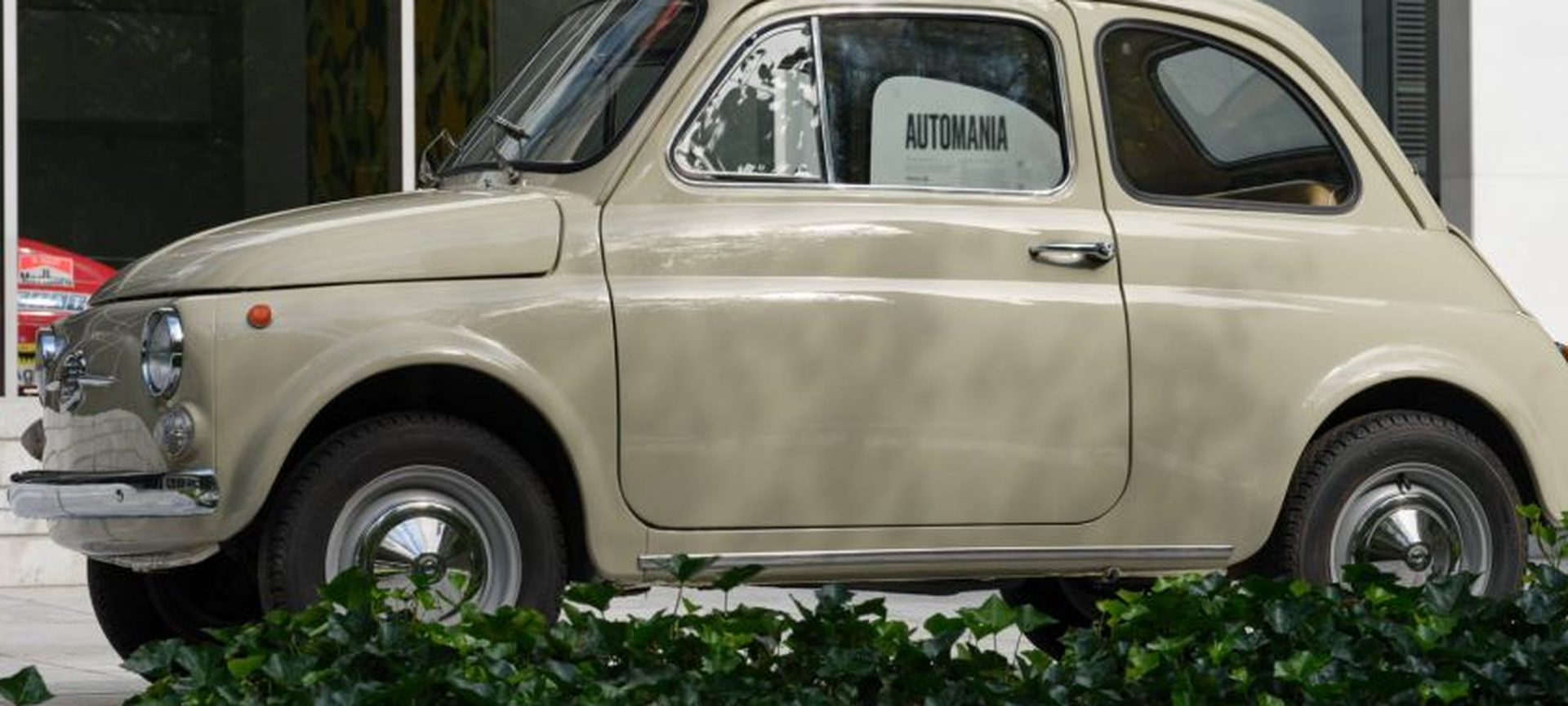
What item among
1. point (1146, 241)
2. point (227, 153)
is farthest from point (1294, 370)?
point (227, 153)

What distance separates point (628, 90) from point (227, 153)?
7111 mm

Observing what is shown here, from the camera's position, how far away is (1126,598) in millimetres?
5699

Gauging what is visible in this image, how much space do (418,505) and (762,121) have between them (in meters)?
1.37

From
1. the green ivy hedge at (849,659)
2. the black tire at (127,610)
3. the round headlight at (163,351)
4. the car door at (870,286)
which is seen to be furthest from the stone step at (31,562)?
the green ivy hedge at (849,659)

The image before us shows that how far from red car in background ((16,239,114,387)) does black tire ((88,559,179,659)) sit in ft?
20.7

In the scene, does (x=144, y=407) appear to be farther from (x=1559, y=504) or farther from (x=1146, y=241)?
(x=1559, y=504)

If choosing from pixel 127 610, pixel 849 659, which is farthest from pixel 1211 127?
pixel 849 659

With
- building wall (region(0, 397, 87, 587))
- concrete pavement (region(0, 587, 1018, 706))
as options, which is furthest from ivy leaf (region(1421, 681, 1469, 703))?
building wall (region(0, 397, 87, 587))

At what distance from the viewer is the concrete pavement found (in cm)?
817

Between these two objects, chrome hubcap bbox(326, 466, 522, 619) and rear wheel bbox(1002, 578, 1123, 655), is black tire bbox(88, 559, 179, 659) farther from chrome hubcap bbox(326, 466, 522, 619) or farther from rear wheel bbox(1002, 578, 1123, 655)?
rear wheel bbox(1002, 578, 1123, 655)

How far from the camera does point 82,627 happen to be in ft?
34.9

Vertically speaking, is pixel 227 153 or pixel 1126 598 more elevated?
pixel 227 153

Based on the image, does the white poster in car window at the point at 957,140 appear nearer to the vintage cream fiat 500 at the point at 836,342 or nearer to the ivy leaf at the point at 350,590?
the vintage cream fiat 500 at the point at 836,342

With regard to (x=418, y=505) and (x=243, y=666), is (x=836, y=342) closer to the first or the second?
(x=418, y=505)
